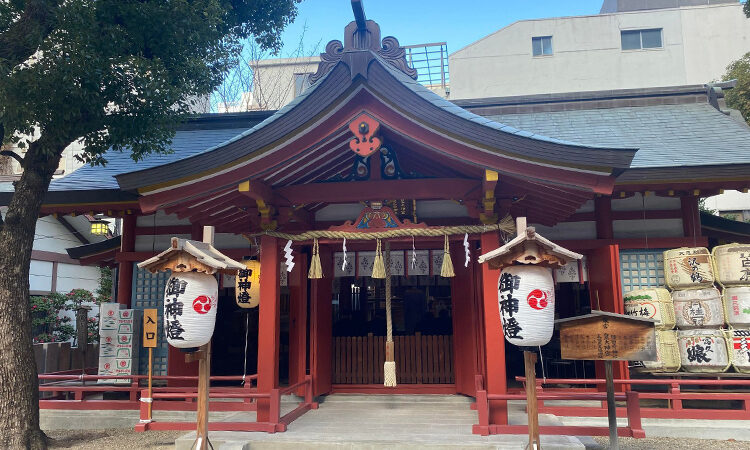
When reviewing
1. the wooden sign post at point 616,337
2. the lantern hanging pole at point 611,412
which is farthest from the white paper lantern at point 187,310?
the lantern hanging pole at point 611,412

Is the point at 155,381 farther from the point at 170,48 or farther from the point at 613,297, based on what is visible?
the point at 613,297

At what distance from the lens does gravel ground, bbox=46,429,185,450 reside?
7.46 meters

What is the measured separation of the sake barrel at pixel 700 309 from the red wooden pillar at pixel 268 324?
613 cm

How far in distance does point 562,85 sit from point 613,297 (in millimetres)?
21525

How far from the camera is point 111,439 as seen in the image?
7879mm

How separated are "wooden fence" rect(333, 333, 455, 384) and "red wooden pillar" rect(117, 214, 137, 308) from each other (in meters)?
3.97

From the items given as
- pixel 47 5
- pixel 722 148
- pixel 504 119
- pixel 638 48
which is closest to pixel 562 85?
pixel 638 48

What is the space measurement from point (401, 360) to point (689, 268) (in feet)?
16.7

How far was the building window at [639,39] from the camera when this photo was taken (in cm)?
2686

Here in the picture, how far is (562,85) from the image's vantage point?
89.0 feet

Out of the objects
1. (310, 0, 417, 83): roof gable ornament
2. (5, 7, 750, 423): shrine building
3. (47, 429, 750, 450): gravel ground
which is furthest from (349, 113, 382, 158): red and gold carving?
(47, 429, 750, 450): gravel ground

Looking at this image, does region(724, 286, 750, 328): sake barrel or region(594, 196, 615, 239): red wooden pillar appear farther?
region(594, 196, 615, 239): red wooden pillar

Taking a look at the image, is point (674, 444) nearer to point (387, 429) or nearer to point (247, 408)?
point (387, 429)

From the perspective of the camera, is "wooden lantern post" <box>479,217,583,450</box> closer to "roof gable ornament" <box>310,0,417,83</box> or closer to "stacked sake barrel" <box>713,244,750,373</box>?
"roof gable ornament" <box>310,0,417,83</box>
